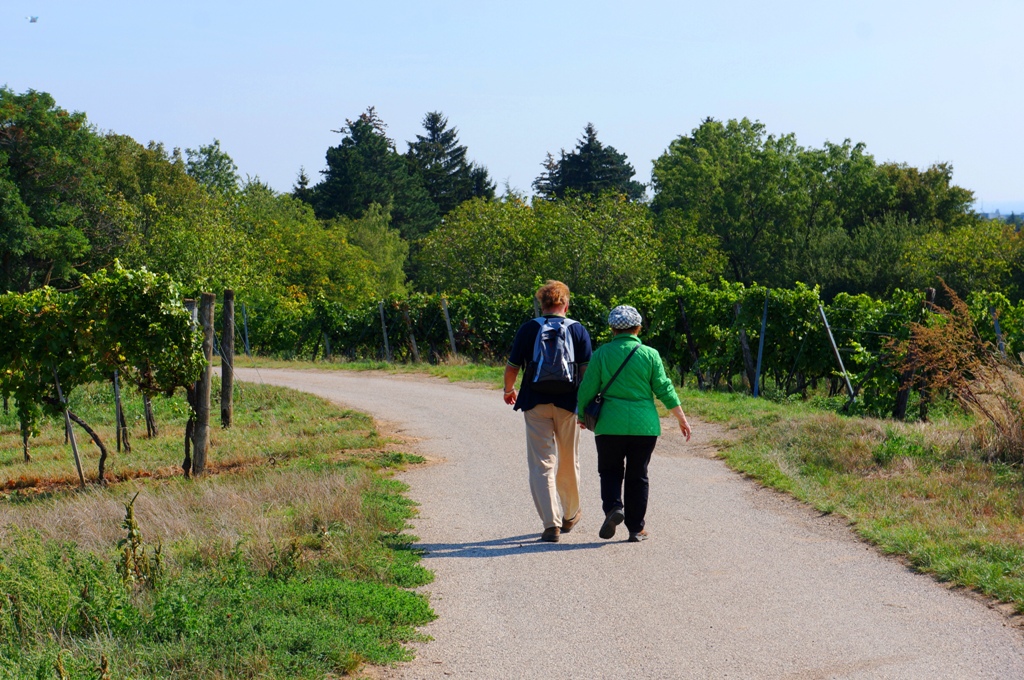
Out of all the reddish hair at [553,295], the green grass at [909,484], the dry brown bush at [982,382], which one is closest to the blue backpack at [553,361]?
the reddish hair at [553,295]

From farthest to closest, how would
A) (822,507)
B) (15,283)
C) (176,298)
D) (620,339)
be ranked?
(15,283), (176,298), (822,507), (620,339)

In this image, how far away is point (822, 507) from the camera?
28.9 ft

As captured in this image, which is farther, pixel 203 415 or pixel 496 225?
pixel 496 225

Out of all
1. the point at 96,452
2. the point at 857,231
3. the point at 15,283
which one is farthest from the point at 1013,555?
the point at 857,231

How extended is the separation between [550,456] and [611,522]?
0.68 m

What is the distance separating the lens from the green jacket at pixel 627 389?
24.7 feet

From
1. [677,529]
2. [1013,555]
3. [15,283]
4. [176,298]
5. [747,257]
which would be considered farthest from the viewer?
[747,257]

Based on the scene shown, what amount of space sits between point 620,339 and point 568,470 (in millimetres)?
1092

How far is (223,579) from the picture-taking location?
6.34 m

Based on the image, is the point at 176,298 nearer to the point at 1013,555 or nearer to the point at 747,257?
the point at 1013,555

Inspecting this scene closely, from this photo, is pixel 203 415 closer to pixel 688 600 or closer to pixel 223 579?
pixel 223 579

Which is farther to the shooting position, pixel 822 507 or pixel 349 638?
pixel 822 507

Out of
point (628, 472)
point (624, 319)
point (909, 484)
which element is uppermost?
point (624, 319)

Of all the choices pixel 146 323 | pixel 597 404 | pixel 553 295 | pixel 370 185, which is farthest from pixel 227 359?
pixel 370 185
